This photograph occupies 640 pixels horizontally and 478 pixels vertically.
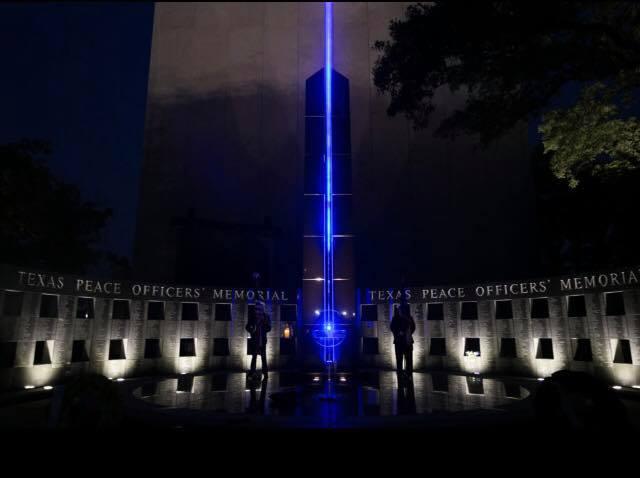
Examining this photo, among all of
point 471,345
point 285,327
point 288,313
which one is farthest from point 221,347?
point 471,345

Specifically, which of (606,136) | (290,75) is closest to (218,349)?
(606,136)

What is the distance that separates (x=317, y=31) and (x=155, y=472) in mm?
25791

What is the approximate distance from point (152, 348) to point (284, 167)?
12512mm

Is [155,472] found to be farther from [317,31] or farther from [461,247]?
[317,31]

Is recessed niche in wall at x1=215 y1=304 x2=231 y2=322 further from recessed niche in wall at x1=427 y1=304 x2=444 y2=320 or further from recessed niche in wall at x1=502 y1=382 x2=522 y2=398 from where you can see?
recessed niche in wall at x1=502 y1=382 x2=522 y2=398

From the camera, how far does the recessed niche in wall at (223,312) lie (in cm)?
1697

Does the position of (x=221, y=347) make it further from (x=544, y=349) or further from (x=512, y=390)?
(x=544, y=349)

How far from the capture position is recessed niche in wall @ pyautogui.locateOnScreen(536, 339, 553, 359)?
1423cm

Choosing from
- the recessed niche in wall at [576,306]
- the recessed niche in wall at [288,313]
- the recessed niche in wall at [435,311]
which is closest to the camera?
the recessed niche in wall at [576,306]

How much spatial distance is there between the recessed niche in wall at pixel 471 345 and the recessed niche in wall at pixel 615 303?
4663mm

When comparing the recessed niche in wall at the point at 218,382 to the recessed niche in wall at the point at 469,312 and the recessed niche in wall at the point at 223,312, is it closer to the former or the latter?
the recessed niche in wall at the point at 223,312

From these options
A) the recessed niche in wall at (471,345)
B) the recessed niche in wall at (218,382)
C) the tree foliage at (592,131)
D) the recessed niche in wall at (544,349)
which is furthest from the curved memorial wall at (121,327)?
the tree foliage at (592,131)

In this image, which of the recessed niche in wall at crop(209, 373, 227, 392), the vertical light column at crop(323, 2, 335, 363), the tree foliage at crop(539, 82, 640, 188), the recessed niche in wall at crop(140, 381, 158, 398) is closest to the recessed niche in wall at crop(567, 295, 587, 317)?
the tree foliage at crop(539, 82, 640, 188)

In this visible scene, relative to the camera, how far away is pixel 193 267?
73.6 ft
